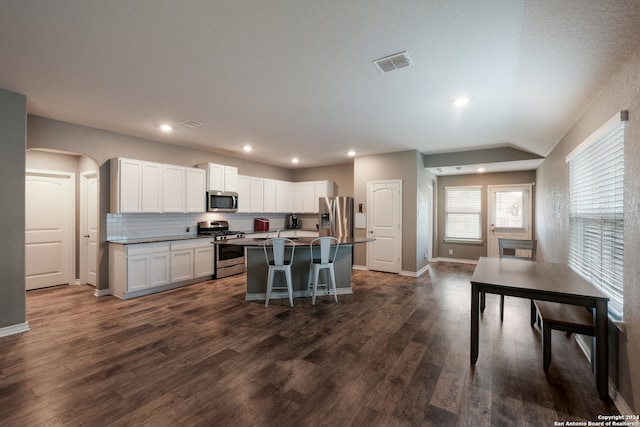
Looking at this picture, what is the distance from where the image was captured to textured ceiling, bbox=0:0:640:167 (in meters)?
1.79

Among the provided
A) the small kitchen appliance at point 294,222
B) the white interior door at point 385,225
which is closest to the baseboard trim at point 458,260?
the white interior door at point 385,225

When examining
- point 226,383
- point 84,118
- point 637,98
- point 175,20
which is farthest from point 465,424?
point 84,118

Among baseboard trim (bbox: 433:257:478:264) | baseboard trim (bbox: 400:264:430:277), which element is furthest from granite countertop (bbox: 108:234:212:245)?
baseboard trim (bbox: 433:257:478:264)

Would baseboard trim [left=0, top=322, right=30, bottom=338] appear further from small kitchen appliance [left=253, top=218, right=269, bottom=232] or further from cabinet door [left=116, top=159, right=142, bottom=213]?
small kitchen appliance [left=253, top=218, right=269, bottom=232]

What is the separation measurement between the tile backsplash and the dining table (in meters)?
5.02

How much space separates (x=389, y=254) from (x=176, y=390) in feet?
15.7

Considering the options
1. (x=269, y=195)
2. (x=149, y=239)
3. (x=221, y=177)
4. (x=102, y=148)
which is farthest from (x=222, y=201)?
(x=102, y=148)

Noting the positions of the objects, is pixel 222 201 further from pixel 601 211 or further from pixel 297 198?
pixel 601 211

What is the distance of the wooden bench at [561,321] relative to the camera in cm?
213

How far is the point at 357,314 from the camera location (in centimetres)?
367

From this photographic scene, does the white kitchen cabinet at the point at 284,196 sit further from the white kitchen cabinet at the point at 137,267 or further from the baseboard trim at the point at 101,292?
the baseboard trim at the point at 101,292

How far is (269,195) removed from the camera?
7.04 metres

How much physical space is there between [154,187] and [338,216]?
3764 millimetres

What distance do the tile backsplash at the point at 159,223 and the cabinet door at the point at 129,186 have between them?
361mm
